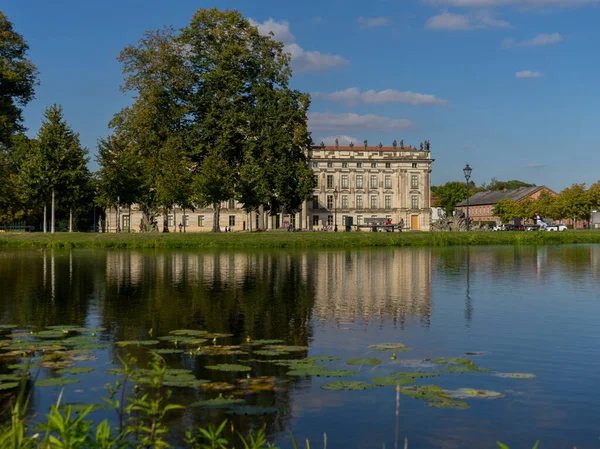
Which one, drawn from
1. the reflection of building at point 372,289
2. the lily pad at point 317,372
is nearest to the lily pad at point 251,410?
the lily pad at point 317,372

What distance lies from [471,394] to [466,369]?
146 centimetres

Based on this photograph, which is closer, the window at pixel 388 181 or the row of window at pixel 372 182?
the row of window at pixel 372 182

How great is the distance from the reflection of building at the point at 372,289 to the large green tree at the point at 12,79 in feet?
110

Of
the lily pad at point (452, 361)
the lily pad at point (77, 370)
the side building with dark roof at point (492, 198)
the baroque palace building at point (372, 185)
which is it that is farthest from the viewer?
Result: the side building with dark roof at point (492, 198)

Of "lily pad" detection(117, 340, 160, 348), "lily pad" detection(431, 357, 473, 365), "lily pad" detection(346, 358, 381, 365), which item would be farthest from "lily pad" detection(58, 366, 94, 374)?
"lily pad" detection(431, 357, 473, 365)

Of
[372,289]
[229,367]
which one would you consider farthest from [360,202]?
[229,367]

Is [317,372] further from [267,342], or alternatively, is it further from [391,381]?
[267,342]

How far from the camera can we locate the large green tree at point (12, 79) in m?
54.8

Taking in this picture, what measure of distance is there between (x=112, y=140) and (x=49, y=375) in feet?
188

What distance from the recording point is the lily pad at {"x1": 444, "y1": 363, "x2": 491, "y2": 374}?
10305 mm

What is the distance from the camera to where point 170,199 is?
5934 centimetres

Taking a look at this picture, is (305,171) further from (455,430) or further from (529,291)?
(455,430)

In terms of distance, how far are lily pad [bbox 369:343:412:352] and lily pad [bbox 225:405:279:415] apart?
391 centimetres

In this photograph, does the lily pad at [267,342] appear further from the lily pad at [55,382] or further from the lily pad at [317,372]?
the lily pad at [55,382]
